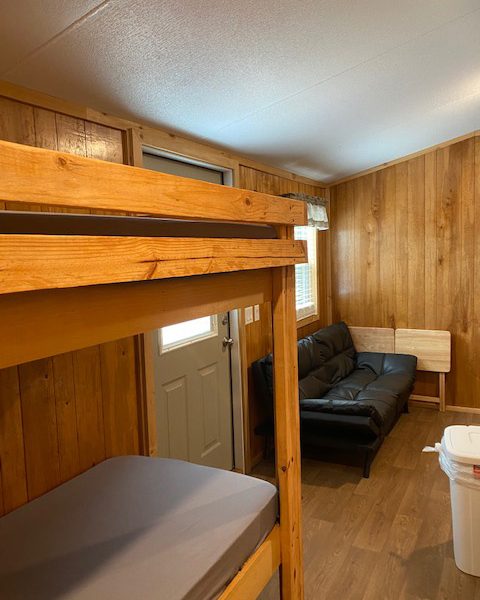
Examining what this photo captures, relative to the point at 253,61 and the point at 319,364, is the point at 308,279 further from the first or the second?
the point at 253,61

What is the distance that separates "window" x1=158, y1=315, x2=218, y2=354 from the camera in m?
2.67

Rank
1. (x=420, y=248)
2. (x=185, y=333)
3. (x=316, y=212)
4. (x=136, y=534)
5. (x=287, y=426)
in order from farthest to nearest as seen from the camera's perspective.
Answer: (x=420, y=248), (x=316, y=212), (x=185, y=333), (x=287, y=426), (x=136, y=534)

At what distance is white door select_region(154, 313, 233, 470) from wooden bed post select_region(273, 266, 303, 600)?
1143mm

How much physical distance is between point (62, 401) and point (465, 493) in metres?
1.87

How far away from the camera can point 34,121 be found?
172 cm

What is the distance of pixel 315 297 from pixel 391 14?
3.02 m

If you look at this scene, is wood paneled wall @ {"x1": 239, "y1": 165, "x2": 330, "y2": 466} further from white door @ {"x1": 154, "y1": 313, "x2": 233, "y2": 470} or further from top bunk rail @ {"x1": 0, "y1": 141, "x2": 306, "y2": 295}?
top bunk rail @ {"x1": 0, "y1": 141, "x2": 306, "y2": 295}

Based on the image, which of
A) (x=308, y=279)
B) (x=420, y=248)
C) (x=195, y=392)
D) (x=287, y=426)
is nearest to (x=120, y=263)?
(x=287, y=426)

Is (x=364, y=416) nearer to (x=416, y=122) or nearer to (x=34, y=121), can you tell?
(x=416, y=122)

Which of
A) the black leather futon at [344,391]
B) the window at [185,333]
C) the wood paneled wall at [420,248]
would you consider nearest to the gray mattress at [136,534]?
the window at [185,333]

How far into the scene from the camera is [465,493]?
2088mm

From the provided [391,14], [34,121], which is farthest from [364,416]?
[34,121]

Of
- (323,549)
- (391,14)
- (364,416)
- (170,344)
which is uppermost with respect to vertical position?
(391,14)

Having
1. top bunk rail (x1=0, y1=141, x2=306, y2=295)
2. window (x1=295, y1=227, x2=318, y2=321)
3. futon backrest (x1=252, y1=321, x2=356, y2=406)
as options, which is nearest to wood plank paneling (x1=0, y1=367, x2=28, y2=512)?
top bunk rail (x1=0, y1=141, x2=306, y2=295)
